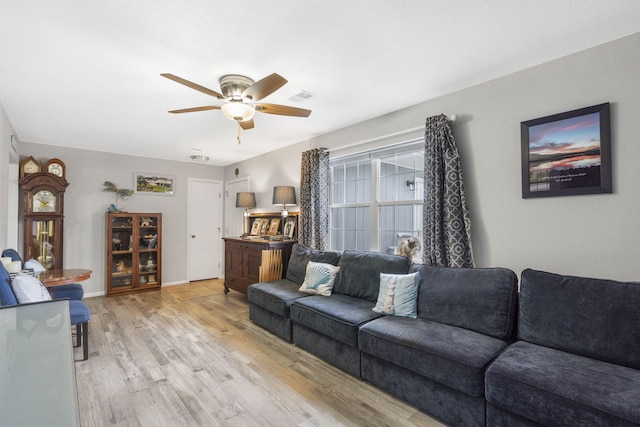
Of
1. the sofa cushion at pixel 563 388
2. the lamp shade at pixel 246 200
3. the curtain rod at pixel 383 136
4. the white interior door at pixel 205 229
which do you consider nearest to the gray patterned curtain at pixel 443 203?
the curtain rod at pixel 383 136

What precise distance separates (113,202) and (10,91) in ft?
9.08

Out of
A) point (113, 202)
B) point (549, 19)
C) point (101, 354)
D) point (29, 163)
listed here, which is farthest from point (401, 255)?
point (29, 163)

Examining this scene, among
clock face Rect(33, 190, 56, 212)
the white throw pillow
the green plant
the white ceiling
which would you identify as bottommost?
the white throw pillow

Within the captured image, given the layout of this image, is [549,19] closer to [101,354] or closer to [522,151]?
[522,151]

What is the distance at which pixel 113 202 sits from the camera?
17.3 ft

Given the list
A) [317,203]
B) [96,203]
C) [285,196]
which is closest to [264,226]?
[285,196]

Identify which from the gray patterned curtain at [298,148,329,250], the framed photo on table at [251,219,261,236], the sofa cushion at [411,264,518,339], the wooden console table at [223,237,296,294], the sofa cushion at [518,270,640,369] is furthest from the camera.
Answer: the framed photo on table at [251,219,261,236]

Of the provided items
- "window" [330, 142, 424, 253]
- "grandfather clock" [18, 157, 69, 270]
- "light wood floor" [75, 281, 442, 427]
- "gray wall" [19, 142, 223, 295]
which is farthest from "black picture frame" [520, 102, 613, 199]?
"grandfather clock" [18, 157, 69, 270]

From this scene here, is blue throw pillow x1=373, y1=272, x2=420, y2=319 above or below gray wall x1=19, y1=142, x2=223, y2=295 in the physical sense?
below

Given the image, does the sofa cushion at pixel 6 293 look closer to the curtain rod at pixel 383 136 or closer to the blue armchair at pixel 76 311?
the blue armchair at pixel 76 311

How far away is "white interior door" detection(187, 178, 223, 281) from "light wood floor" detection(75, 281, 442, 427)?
96.8 inches

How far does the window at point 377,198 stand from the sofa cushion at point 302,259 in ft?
1.46

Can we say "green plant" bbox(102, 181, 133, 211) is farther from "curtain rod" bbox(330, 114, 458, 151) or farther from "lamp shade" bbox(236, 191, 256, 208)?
"curtain rod" bbox(330, 114, 458, 151)

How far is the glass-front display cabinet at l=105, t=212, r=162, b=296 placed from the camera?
5.08 m
